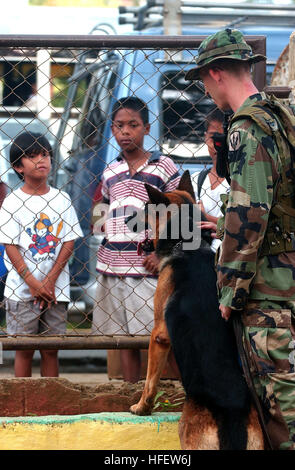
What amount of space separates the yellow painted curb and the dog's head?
2.65 feet

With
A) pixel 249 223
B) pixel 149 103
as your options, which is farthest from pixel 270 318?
pixel 149 103

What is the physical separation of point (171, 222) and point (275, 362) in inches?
38.5

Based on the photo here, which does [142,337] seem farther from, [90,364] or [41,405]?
[90,364]

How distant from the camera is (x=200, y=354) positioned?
2854 mm

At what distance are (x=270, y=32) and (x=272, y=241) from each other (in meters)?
4.54

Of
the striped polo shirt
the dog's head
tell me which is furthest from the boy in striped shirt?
the dog's head

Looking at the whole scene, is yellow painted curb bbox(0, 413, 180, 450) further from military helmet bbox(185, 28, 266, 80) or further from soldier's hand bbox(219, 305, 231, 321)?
military helmet bbox(185, 28, 266, 80)

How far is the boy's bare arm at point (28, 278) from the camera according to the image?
4.09 m

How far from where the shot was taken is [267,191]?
2.55m

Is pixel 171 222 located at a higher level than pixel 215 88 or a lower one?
lower

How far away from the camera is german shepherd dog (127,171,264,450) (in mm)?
2738

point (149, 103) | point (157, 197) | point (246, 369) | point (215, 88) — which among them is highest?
point (149, 103)

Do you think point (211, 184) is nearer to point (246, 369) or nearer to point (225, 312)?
point (225, 312)

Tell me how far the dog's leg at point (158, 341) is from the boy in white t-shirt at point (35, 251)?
95cm
